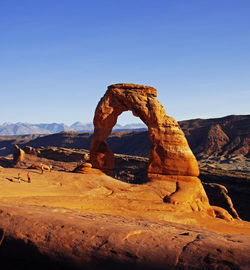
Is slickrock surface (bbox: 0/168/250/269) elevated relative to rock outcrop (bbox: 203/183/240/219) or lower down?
elevated

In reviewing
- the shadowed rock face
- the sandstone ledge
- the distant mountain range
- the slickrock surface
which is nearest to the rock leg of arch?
the shadowed rock face

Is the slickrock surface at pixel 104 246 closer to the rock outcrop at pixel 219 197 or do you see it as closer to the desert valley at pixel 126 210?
the desert valley at pixel 126 210

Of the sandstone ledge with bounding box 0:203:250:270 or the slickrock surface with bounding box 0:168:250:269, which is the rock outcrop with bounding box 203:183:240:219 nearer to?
the slickrock surface with bounding box 0:168:250:269

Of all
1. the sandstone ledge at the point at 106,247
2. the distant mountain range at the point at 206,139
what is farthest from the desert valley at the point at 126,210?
the distant mountain range at the point at 206,139

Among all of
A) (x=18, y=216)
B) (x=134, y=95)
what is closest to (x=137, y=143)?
(x=134, y=95)

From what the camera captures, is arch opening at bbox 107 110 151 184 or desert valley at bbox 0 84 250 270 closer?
desert valley at bbox 0 84 250 270

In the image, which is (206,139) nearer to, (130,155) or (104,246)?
(130,155)

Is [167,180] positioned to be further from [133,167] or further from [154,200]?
[133,167]

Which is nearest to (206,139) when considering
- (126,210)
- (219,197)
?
(219,197)

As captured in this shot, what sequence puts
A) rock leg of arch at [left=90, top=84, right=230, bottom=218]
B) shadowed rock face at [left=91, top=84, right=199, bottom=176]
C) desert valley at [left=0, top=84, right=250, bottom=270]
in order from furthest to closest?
shadowed rock face at [left=91, top=84, right=199, bottom=176] → rock leg of arch at [left=90, top=84, right=230, bottom=218] → desert valley at [left=0, top=84, right=250, bottom=270]
